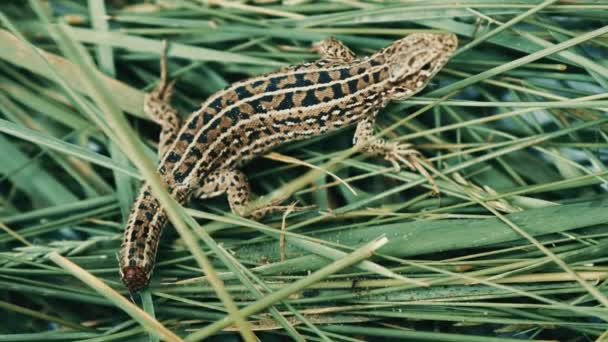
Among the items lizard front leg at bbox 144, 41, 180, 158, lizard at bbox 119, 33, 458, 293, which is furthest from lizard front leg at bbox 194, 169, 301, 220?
lizard front leg at bbox 144, 41, 180, 158

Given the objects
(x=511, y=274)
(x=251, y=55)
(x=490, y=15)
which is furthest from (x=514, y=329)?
(x=251, y=55)

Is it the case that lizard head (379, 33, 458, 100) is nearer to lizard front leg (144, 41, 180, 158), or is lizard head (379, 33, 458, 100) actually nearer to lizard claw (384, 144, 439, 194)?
lizard claw (384, 144, 439, 194)

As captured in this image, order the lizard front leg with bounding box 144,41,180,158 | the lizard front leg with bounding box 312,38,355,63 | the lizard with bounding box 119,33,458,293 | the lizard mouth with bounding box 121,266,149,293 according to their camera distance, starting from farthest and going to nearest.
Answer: the lizard front leg with bounding box 144,41,180,158 → the lizard front leg with bounding box 312,38,355,63 → the lizard with bounding box 119,33,458,293 → the lizard mouth with bounding box 121,266,149,293

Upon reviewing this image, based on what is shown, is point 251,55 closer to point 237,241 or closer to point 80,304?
point 237,241

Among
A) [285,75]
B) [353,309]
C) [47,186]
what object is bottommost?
[353,309]

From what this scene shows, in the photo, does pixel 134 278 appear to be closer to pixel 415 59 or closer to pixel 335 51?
pixel 335 51

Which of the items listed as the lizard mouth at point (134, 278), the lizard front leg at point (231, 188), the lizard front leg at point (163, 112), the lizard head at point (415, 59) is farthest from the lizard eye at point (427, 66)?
the lizard mouth at point (134, 278)
